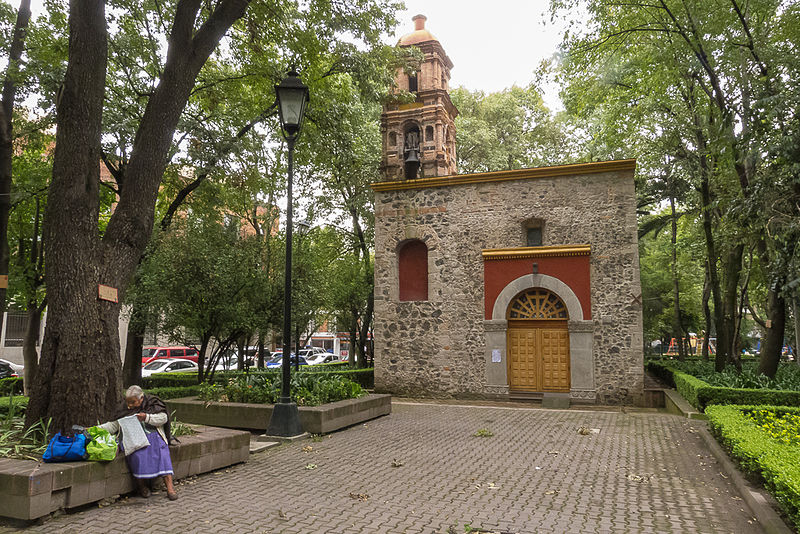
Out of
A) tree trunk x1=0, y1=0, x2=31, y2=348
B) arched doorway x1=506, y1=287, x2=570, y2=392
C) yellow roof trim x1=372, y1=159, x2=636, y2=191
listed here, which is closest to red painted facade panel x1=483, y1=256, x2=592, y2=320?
arched doorway x1=506, y1=287, x2=570, y2=392

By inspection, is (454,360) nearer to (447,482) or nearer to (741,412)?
(741,412)

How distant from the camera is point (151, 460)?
5750mm

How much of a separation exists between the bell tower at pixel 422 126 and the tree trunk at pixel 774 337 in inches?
398

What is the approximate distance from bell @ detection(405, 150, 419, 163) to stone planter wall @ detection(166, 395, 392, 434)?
31.9 ft

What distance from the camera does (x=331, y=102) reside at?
14188 mm

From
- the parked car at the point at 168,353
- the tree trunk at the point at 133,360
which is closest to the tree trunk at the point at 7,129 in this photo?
the tree trunk at the point at 133,360

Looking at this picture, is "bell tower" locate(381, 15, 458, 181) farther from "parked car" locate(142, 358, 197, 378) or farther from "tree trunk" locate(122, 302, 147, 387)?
"parked car" locate(142, 358, 197, 378)

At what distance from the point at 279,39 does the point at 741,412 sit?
1141 cm

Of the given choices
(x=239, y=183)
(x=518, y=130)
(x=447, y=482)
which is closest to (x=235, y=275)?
(x=239, y=183)

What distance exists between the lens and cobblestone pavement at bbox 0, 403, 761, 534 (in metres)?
5.00

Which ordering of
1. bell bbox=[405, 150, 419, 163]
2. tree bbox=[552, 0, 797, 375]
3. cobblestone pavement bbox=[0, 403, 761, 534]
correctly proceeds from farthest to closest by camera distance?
bell bbox=[405, 150, 419, 163], tree bbox=[552, 0, 797, 375], cobblestone pavement bbox=[0, 403, 761, 534]

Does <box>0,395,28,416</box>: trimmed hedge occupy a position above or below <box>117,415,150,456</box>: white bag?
below

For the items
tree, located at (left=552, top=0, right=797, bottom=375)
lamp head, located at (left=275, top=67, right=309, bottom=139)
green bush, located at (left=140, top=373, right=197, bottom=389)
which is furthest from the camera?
green bush, located at (left=140, top=373, right=197, bottom=389)

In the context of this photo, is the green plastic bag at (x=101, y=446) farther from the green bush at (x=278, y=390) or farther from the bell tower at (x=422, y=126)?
the bell tower at (x=422, y=126)
